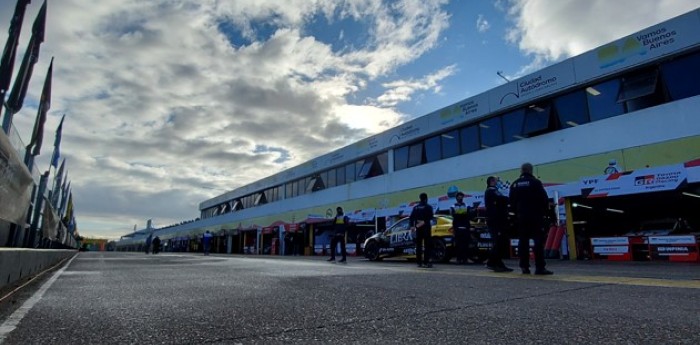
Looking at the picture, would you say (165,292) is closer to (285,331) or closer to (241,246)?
(285,331)

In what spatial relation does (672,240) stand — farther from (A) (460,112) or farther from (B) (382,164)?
(B) (382,164)

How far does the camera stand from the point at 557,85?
686 inches

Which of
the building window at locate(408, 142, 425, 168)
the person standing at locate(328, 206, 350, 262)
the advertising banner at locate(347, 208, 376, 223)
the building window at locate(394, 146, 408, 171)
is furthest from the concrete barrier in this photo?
the building window at locate(394, 146, 408, 171)

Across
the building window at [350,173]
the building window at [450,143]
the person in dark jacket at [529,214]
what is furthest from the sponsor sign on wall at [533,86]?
the building window at [350,173]

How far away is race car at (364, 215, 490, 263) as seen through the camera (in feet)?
40.7

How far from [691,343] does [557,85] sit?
17118 mm

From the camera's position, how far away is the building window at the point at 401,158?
1003 inches

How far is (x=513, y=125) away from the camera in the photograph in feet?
63.2

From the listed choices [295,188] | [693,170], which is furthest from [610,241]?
[295,188]

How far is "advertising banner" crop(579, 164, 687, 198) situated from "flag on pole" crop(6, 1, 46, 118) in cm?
1878

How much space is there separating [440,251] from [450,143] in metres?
10.6

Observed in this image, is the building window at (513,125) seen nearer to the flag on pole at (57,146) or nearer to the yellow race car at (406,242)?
the yellow race car at (406,242)

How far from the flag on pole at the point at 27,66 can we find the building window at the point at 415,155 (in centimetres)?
1811

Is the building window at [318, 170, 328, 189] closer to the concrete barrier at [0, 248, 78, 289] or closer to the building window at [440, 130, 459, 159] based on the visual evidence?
the building window at [440, 130, 459, 159]
